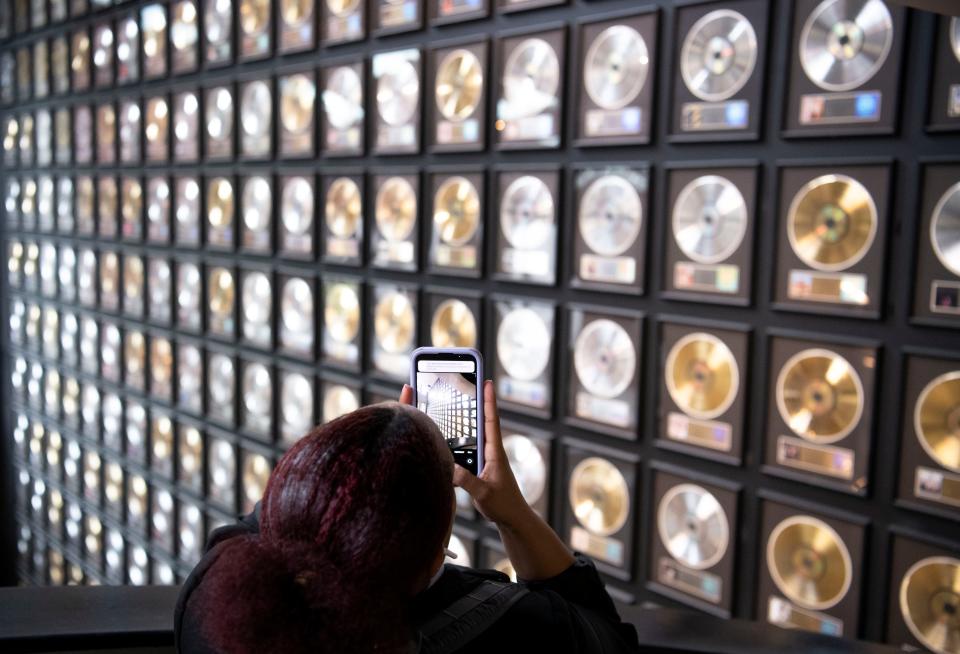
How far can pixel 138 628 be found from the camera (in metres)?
0.97

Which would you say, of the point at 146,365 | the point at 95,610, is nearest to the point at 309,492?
the point at 95,610

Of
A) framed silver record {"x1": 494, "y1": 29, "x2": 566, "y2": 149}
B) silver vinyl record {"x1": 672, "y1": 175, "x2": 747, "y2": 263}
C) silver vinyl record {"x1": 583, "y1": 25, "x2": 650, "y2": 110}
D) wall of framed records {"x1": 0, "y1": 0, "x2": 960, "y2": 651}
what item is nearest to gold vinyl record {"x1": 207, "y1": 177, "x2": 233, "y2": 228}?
wall of framed records {"x1": 0, "y1": 0, "x2": 960, "y2": 651}

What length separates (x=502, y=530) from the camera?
80 centimetres

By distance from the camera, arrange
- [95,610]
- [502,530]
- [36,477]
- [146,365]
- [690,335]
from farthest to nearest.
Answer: [36,477], [146,365], [690,335], [95,610], [502,530]

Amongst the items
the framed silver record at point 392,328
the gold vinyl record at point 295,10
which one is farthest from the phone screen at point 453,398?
the gold vinyl record at point 295,10

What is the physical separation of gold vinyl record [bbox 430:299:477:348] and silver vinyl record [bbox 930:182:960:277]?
43.3 inches

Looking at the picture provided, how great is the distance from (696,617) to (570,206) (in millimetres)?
1069

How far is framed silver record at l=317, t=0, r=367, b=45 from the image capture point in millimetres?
2381

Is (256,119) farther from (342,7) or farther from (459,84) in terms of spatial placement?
(459,84)

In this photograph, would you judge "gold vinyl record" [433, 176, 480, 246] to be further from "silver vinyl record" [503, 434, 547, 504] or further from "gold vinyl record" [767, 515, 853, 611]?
"gold vinyl record" [767, 515, 853, 611]

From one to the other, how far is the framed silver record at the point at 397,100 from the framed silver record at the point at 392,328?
39 cm

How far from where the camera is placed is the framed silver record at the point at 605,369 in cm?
182

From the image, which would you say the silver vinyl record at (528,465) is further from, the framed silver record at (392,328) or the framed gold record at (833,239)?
the framed gold record at (833,239)

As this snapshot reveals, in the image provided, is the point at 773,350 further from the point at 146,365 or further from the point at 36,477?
the point at 36,477
